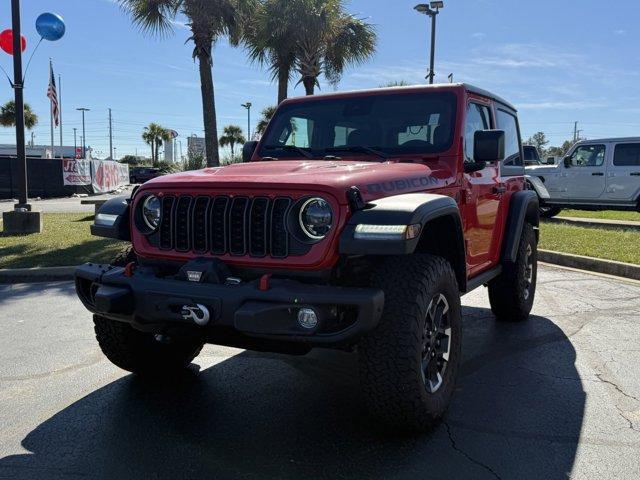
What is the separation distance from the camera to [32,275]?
24.2 feet

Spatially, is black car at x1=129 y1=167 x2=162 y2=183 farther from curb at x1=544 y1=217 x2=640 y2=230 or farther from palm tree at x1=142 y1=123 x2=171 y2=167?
palm tree at x1=142 y1=123 x2=171 y2=167

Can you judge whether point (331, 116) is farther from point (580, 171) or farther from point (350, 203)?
point (580, 171)

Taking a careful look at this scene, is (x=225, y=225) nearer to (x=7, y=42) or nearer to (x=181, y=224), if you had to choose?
(x=181, y=224)

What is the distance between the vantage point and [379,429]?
321cm

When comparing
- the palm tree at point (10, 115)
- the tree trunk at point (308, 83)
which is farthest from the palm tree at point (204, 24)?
A: the palm tree at point (10, 115)

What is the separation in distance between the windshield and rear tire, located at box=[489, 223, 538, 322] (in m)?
1.62

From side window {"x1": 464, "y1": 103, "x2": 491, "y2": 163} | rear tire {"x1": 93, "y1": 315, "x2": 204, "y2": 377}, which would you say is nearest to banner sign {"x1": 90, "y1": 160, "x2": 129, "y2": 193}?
rear tire {"x1": 93, "y1": 315, "x2": 204, "y2": 377}

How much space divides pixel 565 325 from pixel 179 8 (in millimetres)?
12140

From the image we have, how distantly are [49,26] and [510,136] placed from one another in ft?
33.6

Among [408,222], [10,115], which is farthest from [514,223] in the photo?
[10,115]

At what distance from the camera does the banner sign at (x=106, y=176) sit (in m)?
26.9

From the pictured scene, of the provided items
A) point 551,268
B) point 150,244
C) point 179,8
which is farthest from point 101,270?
point 179,8

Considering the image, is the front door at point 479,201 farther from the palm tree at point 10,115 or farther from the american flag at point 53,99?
the palm tree at point 10,115

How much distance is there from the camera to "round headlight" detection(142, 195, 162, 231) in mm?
3465
